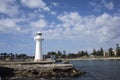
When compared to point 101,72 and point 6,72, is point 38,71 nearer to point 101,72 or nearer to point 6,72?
point 6,72

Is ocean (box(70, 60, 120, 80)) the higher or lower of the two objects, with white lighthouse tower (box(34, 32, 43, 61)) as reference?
lower

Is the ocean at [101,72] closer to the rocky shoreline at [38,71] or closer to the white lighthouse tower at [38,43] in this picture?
the rocky shoreline at [38,71]

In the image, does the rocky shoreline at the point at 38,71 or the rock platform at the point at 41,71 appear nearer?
the rocky shoreline at the point at 38,71

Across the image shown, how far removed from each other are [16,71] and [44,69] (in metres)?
6.41

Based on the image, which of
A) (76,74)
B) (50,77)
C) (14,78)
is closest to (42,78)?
(50,77)

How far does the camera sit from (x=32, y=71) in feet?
196

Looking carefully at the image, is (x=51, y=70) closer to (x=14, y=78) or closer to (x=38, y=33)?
(x=14, y=78)

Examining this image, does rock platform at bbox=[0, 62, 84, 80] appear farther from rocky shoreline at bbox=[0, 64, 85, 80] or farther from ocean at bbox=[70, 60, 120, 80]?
ocean at bbox=[70, 60, 120, 80]

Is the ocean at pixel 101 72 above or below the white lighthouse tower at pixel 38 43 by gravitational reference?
below

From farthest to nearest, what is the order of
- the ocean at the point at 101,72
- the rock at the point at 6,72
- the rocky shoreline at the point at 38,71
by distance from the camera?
the ocean at the point at 101,72 < the rocky shoreline at the point at 38,71 < the rock at the point at 6,72

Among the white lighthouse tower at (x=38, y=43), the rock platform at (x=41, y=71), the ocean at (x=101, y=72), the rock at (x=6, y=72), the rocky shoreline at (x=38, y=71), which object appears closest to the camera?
the rock at (x=6, y=72)

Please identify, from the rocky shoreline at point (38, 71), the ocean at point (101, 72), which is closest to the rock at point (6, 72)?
the rocky shoreline at point (38, 71)

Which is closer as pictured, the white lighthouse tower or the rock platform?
the rock platform

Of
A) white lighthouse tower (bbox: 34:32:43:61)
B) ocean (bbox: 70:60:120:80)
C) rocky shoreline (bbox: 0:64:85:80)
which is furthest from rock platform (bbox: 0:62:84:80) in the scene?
white lighthouse tower (bbox: 34:32:43:61)
